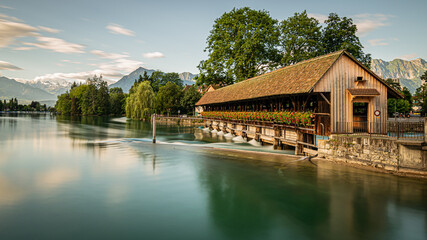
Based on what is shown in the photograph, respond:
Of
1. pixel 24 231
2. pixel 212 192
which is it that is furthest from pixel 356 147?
pixel 24 231

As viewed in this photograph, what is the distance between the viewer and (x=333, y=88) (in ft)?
48.0

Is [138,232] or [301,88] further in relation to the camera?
[301,88]

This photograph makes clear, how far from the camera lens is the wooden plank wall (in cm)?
1462

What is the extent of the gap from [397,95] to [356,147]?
5420 millimetres

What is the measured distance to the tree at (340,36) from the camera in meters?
35.5

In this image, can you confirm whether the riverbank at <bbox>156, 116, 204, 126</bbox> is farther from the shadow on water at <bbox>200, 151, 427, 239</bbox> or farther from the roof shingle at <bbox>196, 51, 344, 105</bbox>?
the shadow on water at <bbox>200, 151, 427, 239</bbox>

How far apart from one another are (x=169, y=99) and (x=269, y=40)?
108 ft

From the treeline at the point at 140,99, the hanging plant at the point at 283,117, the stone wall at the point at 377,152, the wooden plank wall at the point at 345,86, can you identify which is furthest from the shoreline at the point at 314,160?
Answer: the treeline at the point at 140,99

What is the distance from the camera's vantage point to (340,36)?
36.6 m

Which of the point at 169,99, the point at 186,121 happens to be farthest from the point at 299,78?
the point at 169,99

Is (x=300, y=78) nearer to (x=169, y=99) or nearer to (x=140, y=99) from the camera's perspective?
(x=169, y=99)

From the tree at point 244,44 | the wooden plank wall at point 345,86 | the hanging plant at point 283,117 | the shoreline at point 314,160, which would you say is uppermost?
the tree at point 244,44

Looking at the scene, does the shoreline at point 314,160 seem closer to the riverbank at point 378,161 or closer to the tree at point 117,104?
the riverbank at point 378,161

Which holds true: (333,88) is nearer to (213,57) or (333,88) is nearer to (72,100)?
(213,57)
